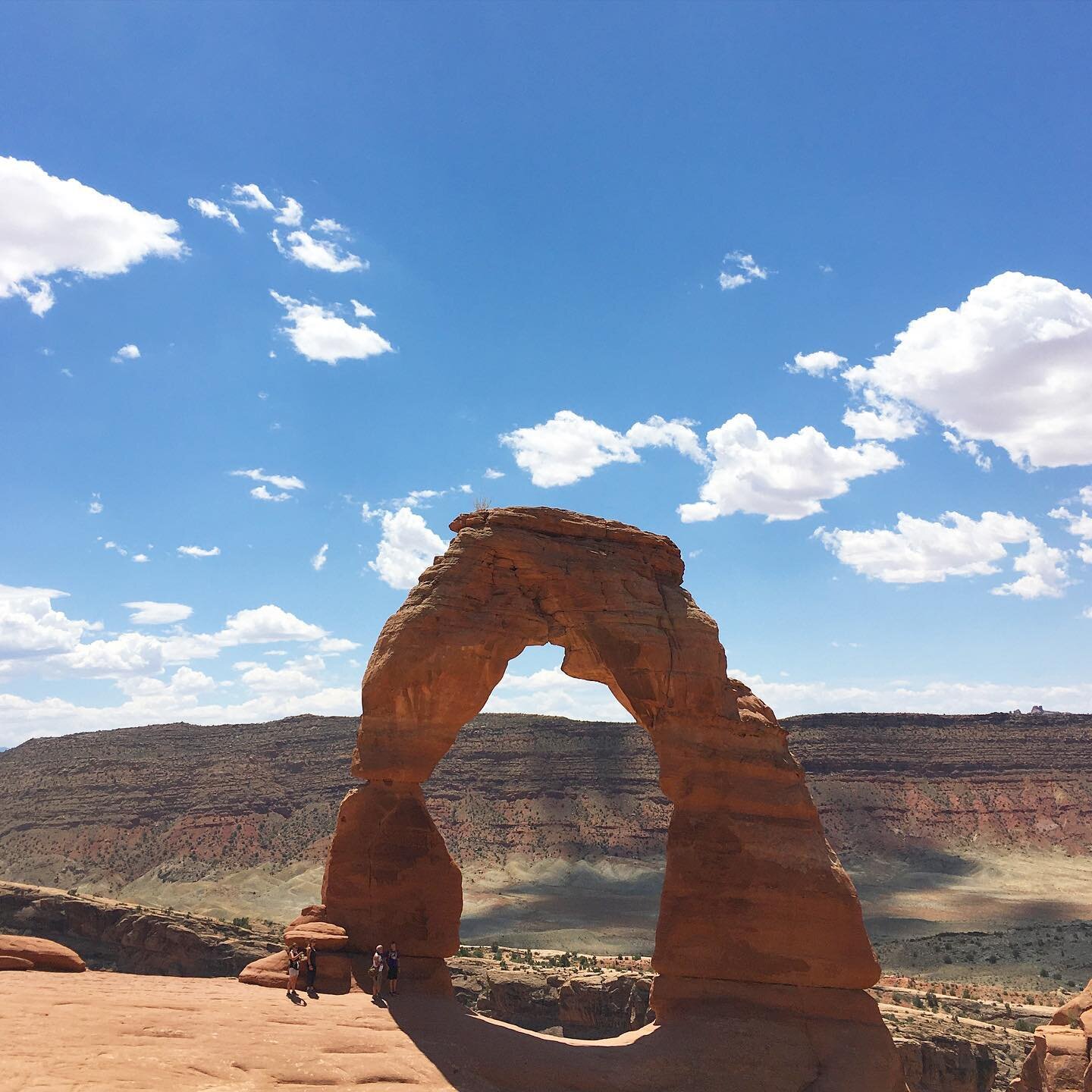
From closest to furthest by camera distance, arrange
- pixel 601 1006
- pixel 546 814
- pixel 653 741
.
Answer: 1. pixel 653 741
2. pixel 601 1006
3. pixel 546 814

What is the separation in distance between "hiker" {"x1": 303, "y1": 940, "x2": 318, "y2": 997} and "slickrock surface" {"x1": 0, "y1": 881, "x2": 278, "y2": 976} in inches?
638

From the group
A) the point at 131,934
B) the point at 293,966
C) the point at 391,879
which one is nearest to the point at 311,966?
the point at 293,966

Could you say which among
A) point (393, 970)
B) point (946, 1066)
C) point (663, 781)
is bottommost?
point (946, 1066)

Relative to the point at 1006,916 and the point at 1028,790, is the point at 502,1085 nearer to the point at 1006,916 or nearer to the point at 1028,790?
the point at 1006,916

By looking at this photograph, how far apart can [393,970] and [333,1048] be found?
3.82m

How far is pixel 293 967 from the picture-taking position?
712 inches

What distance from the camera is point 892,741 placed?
299ft

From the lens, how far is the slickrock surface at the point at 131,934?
32469 millimetres

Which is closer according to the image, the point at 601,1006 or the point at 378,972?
the point at 378,972

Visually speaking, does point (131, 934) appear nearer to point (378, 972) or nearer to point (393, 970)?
point (393, 970)

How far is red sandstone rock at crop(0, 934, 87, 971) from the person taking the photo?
57.0ft

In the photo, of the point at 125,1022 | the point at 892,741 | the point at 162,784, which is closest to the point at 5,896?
the point at 125,1022

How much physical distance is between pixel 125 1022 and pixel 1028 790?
8596 centimetres

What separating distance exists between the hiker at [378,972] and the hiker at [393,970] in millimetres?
85
